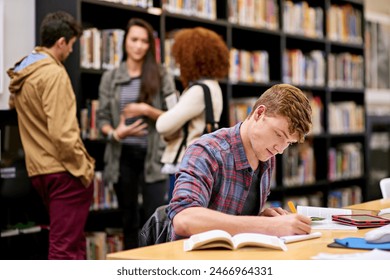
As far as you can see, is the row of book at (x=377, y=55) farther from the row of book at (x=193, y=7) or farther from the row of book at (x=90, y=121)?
the row of book at (x=90, y=121)

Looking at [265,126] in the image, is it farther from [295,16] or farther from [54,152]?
[295,16]

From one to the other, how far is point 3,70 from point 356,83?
3859 mm

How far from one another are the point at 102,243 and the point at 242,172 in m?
1.99

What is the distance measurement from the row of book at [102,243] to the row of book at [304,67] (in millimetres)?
2165

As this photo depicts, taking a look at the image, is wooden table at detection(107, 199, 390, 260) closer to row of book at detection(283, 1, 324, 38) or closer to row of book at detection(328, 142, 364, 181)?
row of book at detection(283, 1, 324, 38)

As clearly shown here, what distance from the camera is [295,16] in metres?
5.69

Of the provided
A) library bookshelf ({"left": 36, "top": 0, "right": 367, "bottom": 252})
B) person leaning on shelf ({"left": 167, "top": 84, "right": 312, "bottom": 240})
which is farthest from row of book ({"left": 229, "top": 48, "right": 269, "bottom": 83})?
person leaning on shelf ({"left": 167, "top": 84, "right": 312, "bottom": 240})

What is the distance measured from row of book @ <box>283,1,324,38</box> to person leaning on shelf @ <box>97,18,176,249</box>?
198cm

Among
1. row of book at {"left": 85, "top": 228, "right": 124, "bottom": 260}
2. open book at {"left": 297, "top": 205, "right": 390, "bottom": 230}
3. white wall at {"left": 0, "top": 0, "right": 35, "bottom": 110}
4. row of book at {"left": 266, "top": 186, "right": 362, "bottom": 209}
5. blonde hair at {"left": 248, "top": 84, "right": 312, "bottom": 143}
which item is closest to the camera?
blonde hair at {"left": 248, "top": 84, "right": 312, "bottom": 143}

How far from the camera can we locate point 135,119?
390 centimetres

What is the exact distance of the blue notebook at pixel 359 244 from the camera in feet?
5.91

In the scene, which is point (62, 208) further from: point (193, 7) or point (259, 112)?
point (193, 7)

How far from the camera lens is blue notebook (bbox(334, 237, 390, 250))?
1.80 metres

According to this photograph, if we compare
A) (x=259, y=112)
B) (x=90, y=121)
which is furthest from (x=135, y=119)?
(x=259, y=112)
